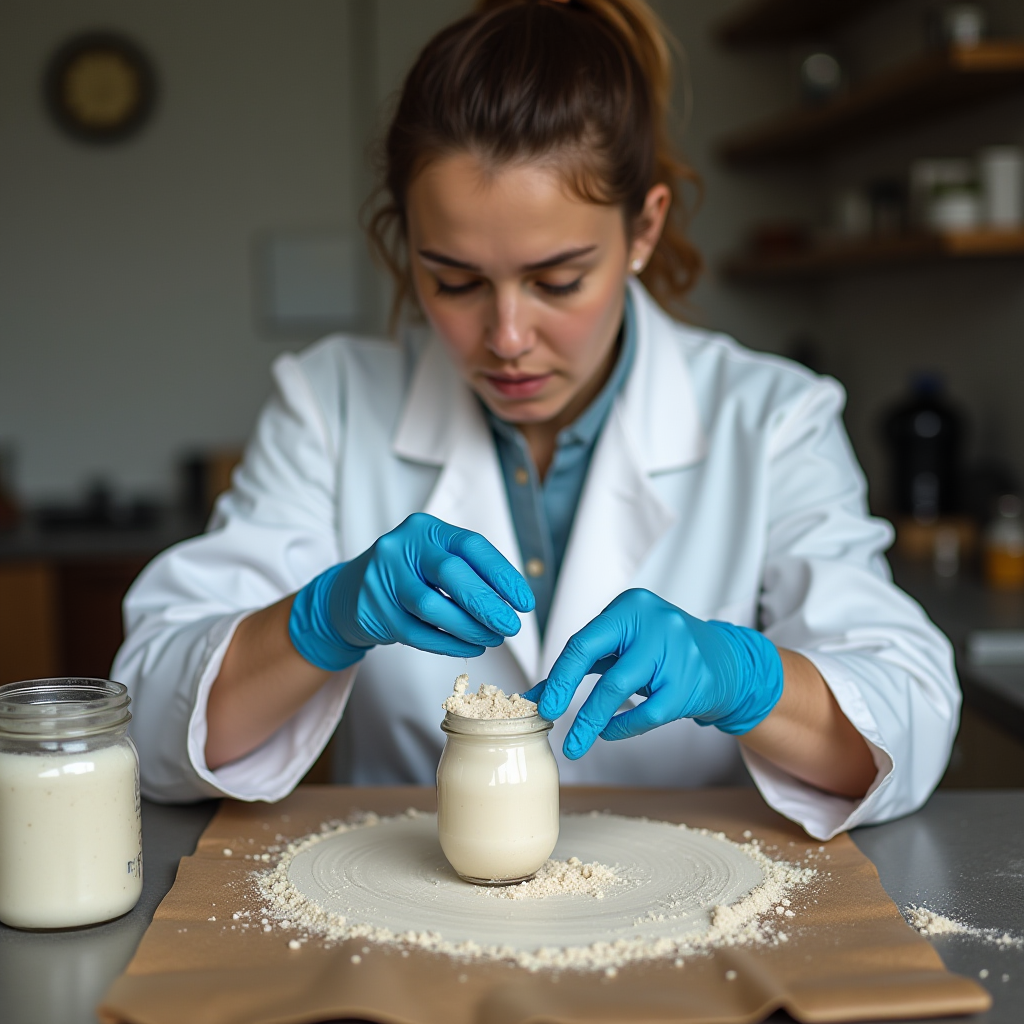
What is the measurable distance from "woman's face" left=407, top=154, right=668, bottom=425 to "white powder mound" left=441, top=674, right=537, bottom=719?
0.40m

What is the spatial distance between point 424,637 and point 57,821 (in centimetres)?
34

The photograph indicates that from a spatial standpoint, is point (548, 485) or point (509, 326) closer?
point (509, 326)

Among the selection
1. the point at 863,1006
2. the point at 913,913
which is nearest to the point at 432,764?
the point at 913,913

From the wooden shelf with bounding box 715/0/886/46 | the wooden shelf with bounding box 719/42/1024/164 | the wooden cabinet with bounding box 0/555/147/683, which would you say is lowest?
the wooden cabinet with bounding box 0/555/147/683

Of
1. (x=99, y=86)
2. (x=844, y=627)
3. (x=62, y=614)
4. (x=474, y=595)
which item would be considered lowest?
(x=62, y=614)

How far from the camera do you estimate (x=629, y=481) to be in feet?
4.91

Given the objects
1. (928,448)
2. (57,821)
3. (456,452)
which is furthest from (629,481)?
(928,448)

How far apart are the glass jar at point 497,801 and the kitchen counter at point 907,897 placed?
0.80 feet

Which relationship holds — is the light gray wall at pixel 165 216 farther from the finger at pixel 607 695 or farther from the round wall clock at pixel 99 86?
the finger at pixel 607 695

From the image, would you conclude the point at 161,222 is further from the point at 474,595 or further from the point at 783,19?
the point at 474,595

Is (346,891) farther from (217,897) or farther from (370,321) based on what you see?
(370,321)

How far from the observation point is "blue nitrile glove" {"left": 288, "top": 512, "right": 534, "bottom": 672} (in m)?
1.06

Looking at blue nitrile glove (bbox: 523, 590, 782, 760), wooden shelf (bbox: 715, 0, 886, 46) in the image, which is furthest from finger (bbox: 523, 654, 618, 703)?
wooden shelf (bbox: 715, 0, 886, 46)

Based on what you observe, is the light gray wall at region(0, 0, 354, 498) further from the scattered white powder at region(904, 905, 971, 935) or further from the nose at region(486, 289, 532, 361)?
the scattered white powder at region(904, 905, 971, 935)
